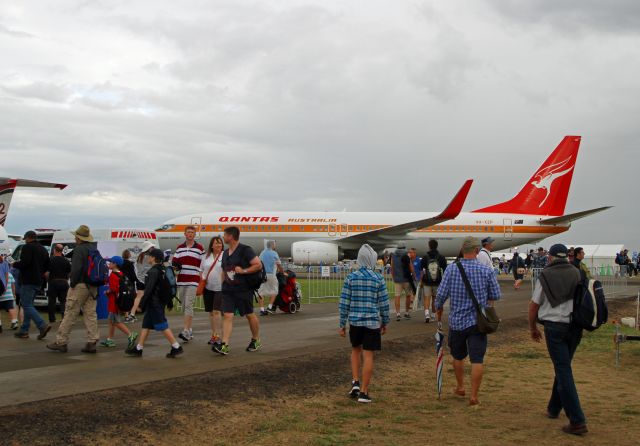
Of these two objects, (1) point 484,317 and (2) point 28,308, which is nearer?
(1) point 484,317

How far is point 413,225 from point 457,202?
3411 mm

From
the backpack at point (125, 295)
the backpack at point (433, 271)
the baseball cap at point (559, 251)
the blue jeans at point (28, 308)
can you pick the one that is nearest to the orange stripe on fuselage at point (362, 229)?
Answer: the backpack at point (433, 271)

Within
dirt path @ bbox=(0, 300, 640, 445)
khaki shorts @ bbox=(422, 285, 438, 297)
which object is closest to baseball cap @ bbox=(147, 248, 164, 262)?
dirt path @ bbox=(0, 300, 640, 445)

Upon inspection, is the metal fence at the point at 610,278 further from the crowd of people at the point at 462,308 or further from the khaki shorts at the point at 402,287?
the crowd of people at the point at 462,308

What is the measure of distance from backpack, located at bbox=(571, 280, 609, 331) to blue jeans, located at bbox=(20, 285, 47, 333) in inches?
328

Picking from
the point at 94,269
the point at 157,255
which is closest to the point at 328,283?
the point at 94,269

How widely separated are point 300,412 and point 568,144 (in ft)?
107

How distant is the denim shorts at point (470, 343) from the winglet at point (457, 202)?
22435 mm

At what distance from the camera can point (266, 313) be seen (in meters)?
15.0

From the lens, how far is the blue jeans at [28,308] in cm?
1037

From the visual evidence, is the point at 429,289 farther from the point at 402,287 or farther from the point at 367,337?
the point at 367,337

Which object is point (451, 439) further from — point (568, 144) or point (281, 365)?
point (568, 144)

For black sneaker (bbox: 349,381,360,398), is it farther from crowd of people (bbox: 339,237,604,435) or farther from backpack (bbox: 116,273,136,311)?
backpack (bbox: 116,273,136,311)

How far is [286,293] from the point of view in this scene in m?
15.1
